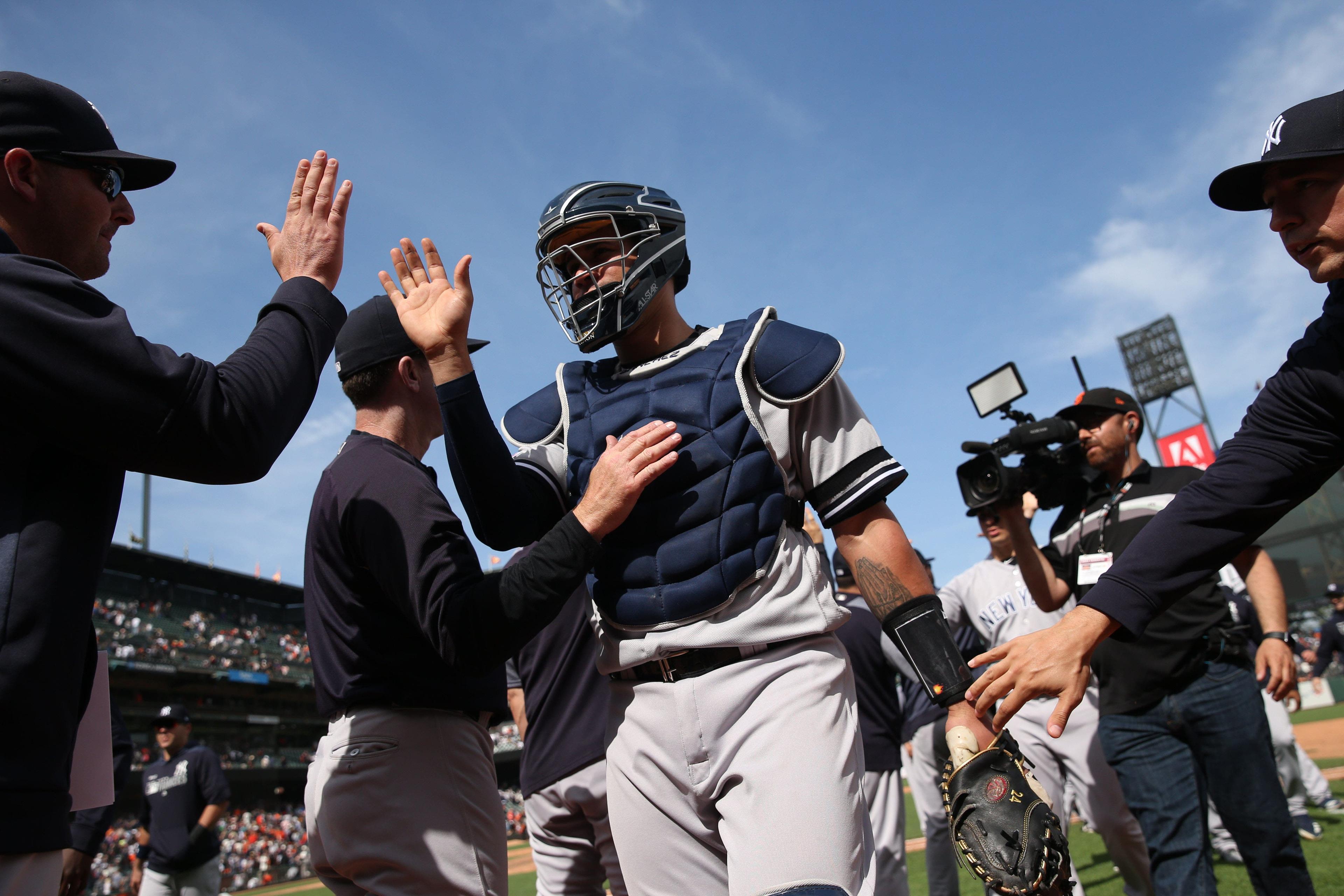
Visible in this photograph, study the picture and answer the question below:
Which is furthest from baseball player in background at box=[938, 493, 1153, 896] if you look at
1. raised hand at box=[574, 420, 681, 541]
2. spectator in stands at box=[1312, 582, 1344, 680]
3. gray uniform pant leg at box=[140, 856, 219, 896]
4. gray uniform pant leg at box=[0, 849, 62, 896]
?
spectator in stands at box=[1312, 582, 1344, 680]

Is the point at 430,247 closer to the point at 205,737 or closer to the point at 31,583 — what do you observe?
the point at 31,583

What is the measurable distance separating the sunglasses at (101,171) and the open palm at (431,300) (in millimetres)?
690

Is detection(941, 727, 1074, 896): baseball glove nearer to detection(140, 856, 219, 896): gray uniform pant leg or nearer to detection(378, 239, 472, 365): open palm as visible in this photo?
detection(378, 239, 472, 365): open palm

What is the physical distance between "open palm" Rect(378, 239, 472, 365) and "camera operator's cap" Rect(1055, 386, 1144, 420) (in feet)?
11.1

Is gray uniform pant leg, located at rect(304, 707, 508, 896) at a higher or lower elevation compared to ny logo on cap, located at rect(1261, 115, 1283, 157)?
lower

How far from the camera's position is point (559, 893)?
3.97 metres

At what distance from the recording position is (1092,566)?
441cm

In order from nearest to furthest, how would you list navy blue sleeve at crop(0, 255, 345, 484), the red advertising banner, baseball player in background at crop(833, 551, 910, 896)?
1. navy blue sleeve at crop(0, 255, 345, 484)
2. baseball player in background at crop(833, 551, 910, 896)
3. the red advertising banner

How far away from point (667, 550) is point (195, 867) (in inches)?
293

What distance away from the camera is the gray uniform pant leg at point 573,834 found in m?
3.79

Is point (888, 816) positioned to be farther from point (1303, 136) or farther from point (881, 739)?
point (1303, 136)

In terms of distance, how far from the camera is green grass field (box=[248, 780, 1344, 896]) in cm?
578

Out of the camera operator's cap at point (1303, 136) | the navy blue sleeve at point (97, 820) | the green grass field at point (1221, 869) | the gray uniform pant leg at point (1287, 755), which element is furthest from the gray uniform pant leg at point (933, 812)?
the navy blue sleeve at point (97, 820)

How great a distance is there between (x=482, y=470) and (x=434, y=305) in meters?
0.48
